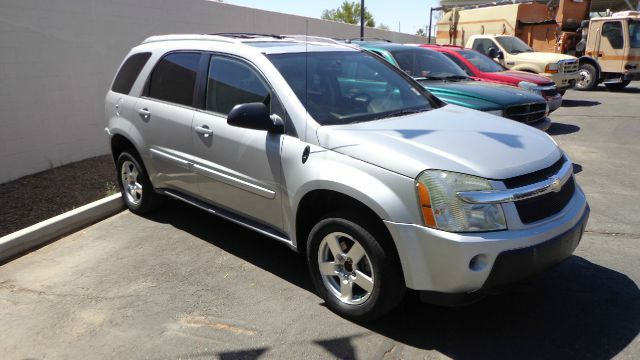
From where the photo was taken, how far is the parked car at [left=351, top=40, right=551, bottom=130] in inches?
289

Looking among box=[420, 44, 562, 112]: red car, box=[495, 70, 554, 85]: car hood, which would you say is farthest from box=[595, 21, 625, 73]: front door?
box=[495, 70, 554, 85]: car hood

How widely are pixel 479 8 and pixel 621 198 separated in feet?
52.6

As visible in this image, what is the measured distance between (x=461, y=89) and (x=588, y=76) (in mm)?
12541

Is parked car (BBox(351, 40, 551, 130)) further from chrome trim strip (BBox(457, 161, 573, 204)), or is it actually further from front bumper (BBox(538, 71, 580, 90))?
front bumper (BBox(538, 71, 580, 90))

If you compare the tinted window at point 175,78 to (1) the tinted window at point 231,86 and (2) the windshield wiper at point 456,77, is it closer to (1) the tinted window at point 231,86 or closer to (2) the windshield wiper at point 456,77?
(1) the tinted window at point 231,86

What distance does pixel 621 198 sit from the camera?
5.91 m

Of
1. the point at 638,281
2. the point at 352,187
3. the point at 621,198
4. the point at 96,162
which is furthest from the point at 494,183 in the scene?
the point at 96,162

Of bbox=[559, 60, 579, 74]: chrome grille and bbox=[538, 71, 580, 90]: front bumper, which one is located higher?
bbox=[559, 60, 579, 74]: chrome grille

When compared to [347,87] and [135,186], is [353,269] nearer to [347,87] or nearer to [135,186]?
[347,87]

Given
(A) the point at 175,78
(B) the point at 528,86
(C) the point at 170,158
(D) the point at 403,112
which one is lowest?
(C) the point at 170,158

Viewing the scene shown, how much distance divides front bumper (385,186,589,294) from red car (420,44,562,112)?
A: 723 cm

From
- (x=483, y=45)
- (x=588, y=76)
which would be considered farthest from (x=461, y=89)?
(x=588, y=76)

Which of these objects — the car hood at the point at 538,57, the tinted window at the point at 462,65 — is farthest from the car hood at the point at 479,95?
the car hood at the point at 538,57

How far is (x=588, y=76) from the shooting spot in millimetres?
17734
